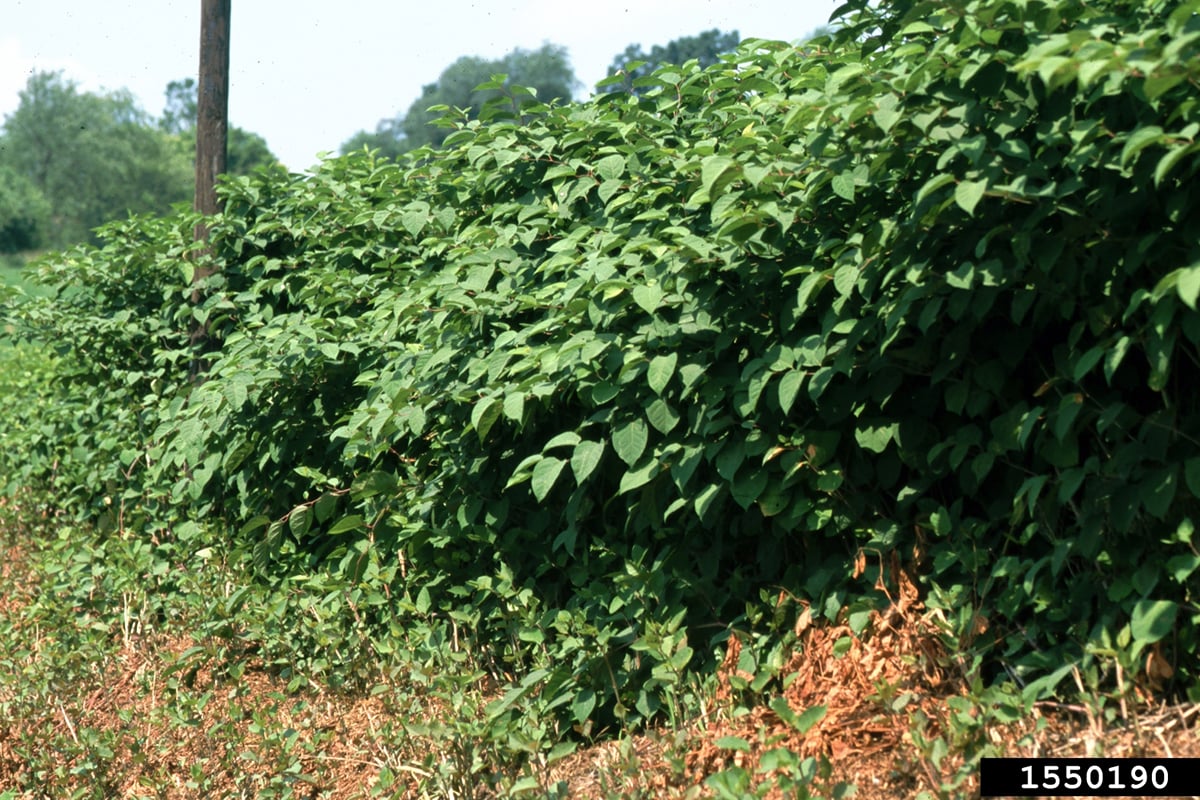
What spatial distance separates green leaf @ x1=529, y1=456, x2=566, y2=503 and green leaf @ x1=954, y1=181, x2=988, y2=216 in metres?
1.56

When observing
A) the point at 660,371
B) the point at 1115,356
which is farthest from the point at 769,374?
the point at 1115,356

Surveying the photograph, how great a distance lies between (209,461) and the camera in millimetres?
5801

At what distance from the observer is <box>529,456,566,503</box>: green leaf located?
12.6 ft

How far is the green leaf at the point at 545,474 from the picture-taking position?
12.6 feet

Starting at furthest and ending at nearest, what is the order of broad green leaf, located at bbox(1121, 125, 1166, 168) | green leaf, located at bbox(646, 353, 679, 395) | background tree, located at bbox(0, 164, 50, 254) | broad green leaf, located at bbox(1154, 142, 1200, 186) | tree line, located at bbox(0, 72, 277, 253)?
tree line, located at bbox(0, 72, 277, 253) → background tree, located at bbox(0, 164, 50, 254) → green leaf, located at bbox(646, 353, 679, 395) → broad green leaf, located at bbox(1121, 125, 1166, 168) → broad green leaf, located at bbox(1154, 142, 1200, 186)

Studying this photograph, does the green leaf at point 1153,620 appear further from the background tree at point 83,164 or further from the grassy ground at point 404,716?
the background tree at point 83,164

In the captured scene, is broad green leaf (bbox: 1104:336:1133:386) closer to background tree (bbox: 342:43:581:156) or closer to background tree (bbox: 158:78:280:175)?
background tree (bbox: 342:43:581:156)

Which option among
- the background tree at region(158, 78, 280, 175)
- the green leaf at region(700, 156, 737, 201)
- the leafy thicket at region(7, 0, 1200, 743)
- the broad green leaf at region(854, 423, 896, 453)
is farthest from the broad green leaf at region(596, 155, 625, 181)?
the background tree at region(158, 78, 280, 175)

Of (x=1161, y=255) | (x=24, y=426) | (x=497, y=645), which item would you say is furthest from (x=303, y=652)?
(x=24, y=426)

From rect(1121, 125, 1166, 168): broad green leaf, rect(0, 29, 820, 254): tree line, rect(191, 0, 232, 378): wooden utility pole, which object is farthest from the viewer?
rect(0, 29, 820, 254): tree line

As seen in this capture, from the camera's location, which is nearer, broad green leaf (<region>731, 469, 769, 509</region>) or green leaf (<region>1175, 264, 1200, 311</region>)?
green leaf (<region>1175, 264, 1200, 311</region>)

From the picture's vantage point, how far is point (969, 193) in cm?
293

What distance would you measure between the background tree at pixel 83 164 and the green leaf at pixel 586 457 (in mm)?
72717

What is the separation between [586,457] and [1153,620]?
67.5 inches
